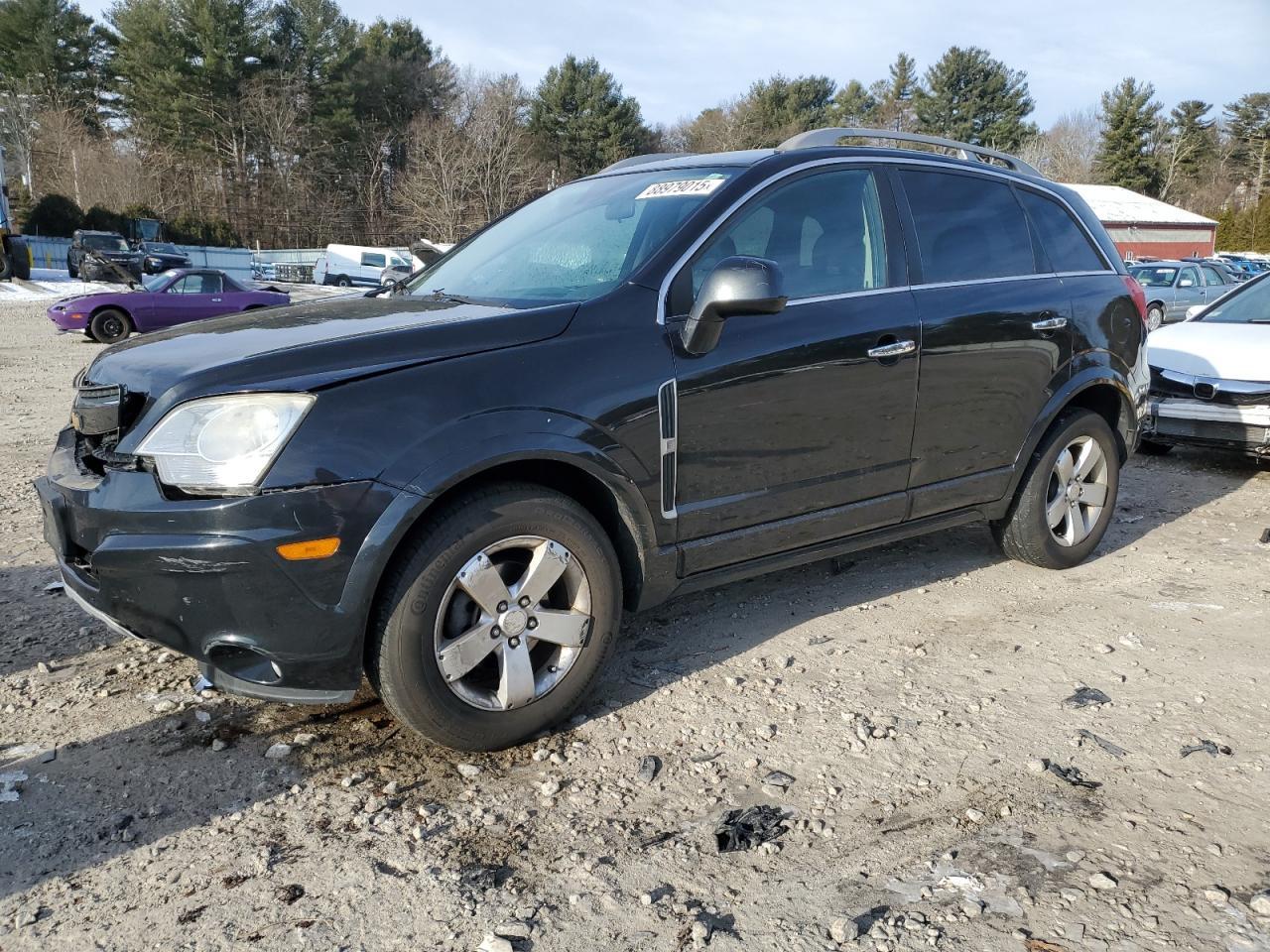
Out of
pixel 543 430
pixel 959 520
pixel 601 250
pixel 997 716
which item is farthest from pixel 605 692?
pixel 959 520

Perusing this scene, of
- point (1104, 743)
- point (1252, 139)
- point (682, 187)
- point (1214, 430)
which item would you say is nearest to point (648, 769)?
point (1104, 743)

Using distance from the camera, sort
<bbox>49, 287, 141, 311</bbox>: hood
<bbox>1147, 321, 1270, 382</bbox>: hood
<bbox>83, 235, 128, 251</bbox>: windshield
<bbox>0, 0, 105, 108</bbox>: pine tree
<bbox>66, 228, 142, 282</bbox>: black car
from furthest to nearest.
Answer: <bbox>0, 0, 105, 108</bbox>: pine tree < <bbox>83, 235, 128, 251</bbox>: windshield < <bbox>66, 228, 142, 282</bbox>: black car < <bbox>49, 287, 141, 311</bbox>: hood < <bbox>1147, 321, 1270, 382</bbox>: hood

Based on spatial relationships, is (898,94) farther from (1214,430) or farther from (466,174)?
(1214,430)

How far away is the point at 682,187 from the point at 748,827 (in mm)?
2287

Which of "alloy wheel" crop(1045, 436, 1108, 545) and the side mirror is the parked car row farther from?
the side mirror

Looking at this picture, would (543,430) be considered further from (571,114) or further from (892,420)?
(571,114)

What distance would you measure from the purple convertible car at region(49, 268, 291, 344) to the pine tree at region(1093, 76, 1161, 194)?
251ft

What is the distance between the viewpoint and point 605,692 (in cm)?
351

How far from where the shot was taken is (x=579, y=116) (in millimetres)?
58031

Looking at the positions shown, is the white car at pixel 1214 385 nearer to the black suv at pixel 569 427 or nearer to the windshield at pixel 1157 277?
the black suv at pixel 569 427

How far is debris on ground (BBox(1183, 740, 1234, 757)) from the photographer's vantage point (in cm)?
312

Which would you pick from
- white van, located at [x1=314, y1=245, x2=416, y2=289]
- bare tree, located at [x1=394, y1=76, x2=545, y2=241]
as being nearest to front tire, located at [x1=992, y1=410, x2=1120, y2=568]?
white van, located at [x1=314, y1=245, x2=416, y2=289]

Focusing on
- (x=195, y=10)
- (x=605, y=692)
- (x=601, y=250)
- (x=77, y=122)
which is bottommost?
(x=605, y=692)

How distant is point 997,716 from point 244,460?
2516 mm
